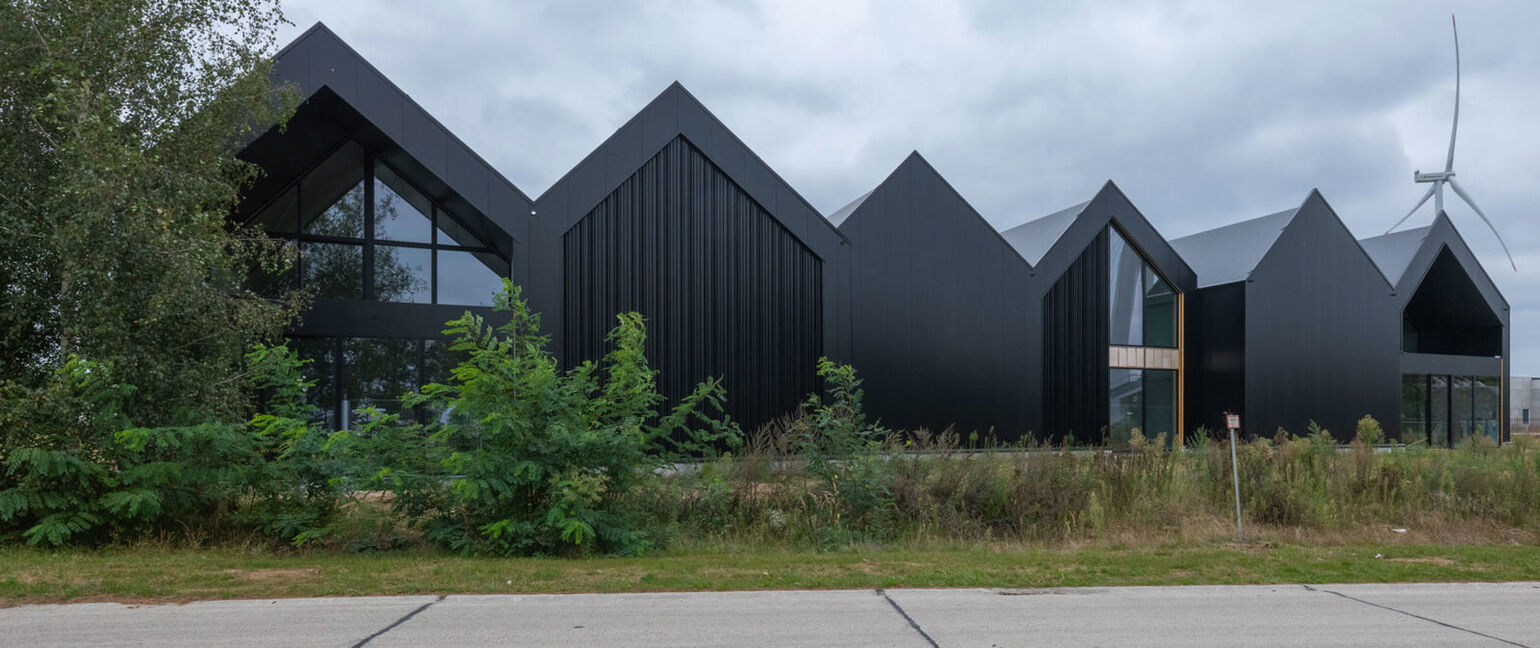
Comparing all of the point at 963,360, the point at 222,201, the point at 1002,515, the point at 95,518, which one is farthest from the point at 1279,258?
the point at 95,518

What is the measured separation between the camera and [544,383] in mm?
11156

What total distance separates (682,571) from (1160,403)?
69.9 feet

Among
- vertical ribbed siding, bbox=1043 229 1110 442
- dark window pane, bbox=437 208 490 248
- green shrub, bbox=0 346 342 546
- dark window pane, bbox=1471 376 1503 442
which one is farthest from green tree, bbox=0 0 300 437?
dark window pane, bbox=1471 376 1503 442

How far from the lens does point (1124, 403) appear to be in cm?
2573

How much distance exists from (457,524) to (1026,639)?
759 centimetres

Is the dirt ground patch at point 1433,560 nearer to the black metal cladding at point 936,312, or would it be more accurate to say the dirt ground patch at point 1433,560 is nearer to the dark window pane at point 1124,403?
the black metal cladding at point 936,312

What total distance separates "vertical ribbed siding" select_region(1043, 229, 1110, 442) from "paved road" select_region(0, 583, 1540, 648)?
14.8m

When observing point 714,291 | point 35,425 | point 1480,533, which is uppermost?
point 714,291

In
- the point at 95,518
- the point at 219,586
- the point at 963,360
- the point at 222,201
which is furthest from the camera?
the point at 963,360

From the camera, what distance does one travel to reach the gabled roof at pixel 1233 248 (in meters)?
26.8

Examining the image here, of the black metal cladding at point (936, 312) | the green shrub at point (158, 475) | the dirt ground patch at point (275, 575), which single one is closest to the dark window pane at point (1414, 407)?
the black metal cladding at point (936, 312)

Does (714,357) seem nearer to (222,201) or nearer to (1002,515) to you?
(1002,515)

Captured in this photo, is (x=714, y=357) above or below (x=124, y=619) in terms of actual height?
above

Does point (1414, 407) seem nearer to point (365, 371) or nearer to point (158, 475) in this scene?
point (365, 371)
